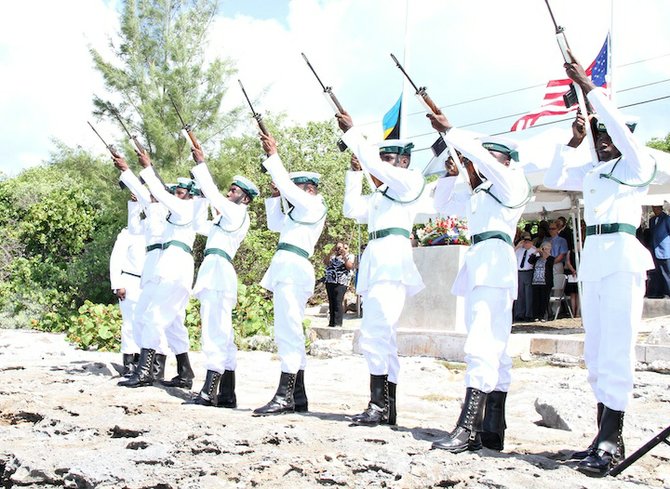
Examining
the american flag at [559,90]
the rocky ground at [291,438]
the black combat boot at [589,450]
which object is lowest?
the rocky ground at [291,438]

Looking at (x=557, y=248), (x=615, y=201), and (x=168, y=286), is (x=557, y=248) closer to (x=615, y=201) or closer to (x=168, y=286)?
(x=168, y=286)

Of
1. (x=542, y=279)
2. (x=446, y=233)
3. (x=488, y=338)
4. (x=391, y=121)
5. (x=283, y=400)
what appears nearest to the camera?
(x=488, y=338)

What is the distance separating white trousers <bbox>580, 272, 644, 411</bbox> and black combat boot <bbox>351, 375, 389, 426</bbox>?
1458 mm

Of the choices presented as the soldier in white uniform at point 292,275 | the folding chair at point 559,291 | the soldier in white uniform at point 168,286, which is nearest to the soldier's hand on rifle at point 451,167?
the soldier in white uniform at point 292,275

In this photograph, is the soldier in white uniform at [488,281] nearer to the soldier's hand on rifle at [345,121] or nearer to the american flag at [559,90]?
the soldier's hand on rifle at [345,121]

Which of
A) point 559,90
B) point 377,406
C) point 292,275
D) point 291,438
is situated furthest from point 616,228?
point 559,90

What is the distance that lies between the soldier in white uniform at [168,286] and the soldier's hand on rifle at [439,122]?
314cm

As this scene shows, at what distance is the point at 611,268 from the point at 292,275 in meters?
2.57

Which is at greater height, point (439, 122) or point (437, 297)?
point (439, 122)

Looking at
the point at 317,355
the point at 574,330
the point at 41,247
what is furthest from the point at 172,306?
the point at 41,247

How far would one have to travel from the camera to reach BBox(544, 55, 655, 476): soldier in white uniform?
4.59 metres

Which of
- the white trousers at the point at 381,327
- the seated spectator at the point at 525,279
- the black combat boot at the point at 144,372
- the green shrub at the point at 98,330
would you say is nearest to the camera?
the white trousers at the point at 381,327

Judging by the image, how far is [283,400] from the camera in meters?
6.21

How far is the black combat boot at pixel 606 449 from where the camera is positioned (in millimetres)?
4395
